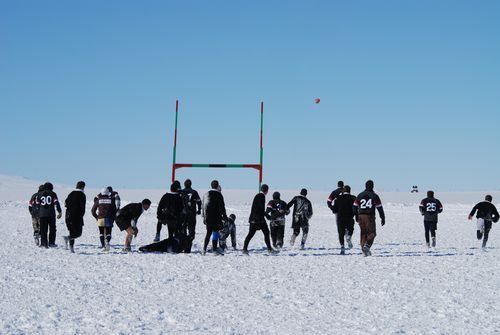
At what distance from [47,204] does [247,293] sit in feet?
27.2

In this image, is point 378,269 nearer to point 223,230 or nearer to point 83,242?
point 223,230

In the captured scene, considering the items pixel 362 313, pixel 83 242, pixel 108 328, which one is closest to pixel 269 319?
pixel 362 313

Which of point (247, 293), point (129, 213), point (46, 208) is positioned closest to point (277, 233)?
point (129, 213)

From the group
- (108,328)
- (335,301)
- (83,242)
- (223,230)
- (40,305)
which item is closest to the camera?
(108,328)

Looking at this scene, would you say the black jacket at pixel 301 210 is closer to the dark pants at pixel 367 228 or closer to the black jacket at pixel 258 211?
the black jacket at pixel 258 211

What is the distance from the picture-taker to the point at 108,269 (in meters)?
11.3

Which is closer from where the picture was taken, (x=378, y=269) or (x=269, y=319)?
(x=269, y=319)

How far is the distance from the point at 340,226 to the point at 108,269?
20.9 ft

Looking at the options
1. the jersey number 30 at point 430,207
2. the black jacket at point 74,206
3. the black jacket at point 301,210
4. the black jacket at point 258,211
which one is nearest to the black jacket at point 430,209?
the jersey number 30 at point 430,207

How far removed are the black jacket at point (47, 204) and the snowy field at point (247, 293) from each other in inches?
36.7

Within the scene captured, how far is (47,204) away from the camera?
50.0ft

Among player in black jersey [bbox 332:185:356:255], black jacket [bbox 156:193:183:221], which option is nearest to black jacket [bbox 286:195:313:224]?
player in black jersey [bbox 332:185:356:255]

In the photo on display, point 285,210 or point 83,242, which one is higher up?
point 285,210

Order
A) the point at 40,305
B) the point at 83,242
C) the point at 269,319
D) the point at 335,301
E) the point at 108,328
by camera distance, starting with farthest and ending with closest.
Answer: the point at 83,242, the point at 335,301, the point at 40,305, the point at 269,319, the point at 108,328
